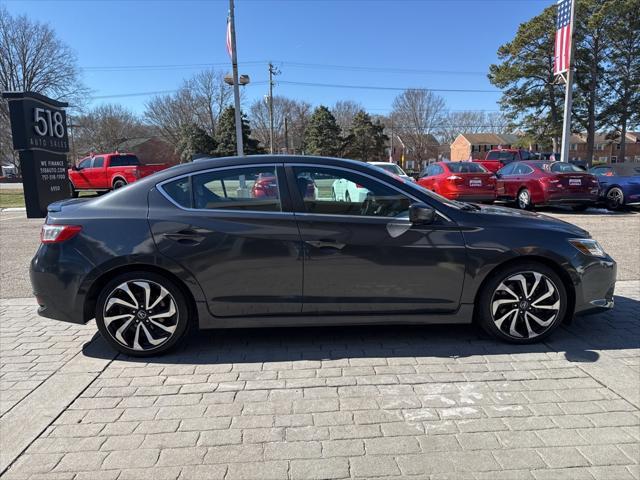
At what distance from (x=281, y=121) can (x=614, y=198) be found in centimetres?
6113

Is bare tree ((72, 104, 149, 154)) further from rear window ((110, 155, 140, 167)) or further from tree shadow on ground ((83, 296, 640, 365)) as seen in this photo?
tree shadow on ground ((83, 296, 640, 365))

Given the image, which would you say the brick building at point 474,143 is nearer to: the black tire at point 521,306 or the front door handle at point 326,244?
the black tire at point 521,306

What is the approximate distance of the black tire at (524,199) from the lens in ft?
42.9

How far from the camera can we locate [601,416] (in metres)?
2.78

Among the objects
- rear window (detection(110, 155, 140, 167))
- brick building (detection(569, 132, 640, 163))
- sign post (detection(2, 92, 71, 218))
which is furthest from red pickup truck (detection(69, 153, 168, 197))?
brick building (detection(569, 132, 640, 163))

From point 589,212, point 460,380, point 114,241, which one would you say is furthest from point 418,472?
point 589,212

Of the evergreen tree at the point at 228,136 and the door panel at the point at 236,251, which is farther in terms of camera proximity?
the evergreen tree at the point at 228,136

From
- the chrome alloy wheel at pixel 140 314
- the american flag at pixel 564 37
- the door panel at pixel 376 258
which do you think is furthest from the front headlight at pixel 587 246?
the american flag at pixel 564 37

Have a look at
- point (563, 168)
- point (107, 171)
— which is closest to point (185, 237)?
point (563, 168)

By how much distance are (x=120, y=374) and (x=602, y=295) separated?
411cm

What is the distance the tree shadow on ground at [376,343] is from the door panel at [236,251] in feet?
1.52

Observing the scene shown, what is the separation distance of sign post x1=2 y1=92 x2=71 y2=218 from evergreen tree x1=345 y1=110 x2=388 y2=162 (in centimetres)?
4541

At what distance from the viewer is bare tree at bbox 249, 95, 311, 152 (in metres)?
68.1

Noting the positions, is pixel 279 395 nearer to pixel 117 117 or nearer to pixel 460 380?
pixel 460 380
